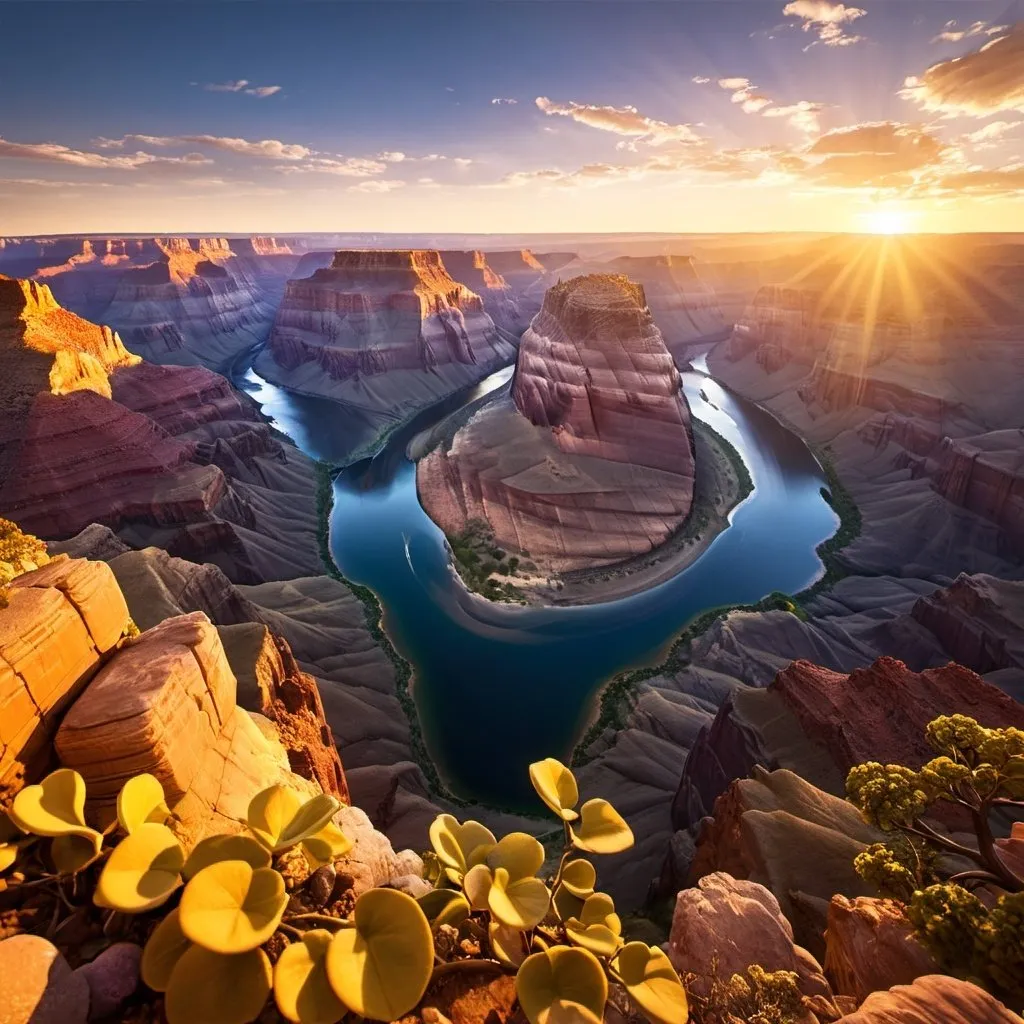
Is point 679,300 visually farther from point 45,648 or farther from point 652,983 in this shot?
point 652,983

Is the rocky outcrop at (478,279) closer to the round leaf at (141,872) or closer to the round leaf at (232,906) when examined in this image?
the round leaf at (141,872)

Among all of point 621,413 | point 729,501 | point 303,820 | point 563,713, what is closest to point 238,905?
point 303,820

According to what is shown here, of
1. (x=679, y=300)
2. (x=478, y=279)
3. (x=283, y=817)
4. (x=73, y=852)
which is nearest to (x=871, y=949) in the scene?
(x=283, y=817)

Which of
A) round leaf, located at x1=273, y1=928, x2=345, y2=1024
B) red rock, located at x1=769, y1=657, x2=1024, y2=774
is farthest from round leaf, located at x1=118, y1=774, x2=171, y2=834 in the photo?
red rock, located at x1=769, y1=657, x2=1024, y2=774

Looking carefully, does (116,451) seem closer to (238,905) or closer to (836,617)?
(238,905)

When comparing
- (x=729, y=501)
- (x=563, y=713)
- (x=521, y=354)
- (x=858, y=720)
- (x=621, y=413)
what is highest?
(x=521, y=354)

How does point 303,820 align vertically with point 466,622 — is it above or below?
above
